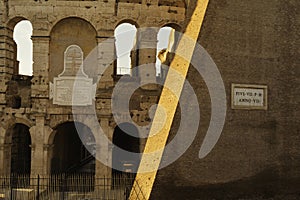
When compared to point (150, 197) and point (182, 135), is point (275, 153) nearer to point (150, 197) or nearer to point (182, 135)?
point (182, 135)

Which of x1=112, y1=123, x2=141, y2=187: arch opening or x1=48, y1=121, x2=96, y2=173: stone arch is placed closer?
x1=112, y1=123, x2=141, y2=187: arch opening

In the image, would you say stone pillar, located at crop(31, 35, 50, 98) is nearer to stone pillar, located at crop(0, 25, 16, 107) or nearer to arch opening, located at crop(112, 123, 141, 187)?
stone pillar, located at crop(0, 25, 16, 107)

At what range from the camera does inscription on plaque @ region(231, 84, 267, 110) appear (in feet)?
32.2

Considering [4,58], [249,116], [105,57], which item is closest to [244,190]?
[249,116]

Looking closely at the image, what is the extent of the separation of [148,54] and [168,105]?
23.3 feet

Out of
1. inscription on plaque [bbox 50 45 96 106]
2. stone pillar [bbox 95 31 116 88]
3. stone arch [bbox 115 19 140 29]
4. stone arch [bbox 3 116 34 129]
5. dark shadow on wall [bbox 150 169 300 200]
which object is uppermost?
stone arch [bbox 115 19 140 29]

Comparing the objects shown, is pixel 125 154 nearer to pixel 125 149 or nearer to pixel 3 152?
pixel 125 149

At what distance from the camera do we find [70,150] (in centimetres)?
2072

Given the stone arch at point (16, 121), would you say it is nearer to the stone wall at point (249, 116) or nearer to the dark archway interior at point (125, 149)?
the dark archway interior at point (125, 149)

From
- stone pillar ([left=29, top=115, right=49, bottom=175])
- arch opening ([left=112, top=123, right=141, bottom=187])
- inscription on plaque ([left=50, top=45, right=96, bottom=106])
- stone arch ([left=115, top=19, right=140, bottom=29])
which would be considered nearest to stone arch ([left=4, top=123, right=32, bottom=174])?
stone pillar ([left=29, top=115, right=49, bottom=175])

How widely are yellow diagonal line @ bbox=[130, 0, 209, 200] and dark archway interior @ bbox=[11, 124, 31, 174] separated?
32.6 ft

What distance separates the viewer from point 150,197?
893cm

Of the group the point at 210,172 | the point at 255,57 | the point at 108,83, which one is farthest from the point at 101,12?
the point at 210,172

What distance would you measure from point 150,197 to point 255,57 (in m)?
4.84
